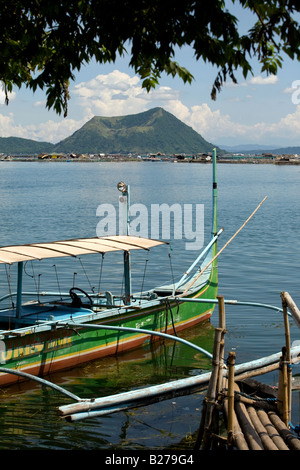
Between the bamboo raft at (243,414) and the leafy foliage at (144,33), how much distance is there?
3744mm

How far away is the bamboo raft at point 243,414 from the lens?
8.71m

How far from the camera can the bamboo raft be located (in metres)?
8.71

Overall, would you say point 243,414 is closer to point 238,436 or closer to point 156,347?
point 238,436

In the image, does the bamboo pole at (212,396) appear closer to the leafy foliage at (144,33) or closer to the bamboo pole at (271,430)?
the bamboo pole at (271,430)

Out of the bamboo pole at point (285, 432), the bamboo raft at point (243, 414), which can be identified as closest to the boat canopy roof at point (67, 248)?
the bamboo raft at point (243, 414)

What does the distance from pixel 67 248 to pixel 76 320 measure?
5.50 feet

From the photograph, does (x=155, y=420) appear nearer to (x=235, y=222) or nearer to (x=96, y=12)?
(x=96, y=12)

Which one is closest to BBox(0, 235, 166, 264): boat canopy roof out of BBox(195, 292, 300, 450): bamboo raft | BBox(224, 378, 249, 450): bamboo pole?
BBox(195, 292, 300, 450): bamboo raft

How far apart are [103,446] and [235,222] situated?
3937 cm

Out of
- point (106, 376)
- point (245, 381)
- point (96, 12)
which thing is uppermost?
point (96, 12)

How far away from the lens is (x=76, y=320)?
14391 mm
